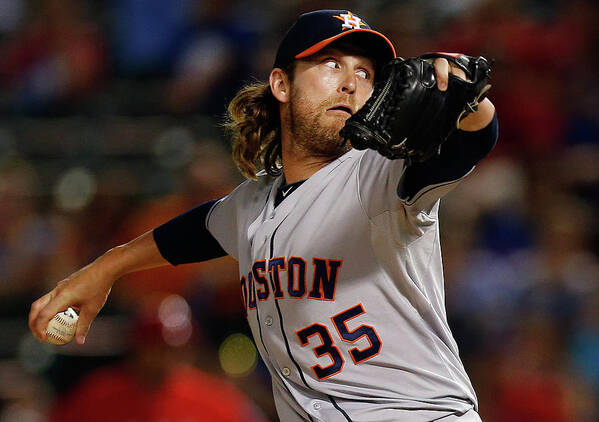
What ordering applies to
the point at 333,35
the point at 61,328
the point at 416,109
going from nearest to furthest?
1. the point at 416,109
2. the point at 333,35
3. the point at 61,328

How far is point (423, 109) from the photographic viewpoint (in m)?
1.73

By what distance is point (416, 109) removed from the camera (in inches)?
67.9

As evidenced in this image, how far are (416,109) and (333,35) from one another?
73 cm

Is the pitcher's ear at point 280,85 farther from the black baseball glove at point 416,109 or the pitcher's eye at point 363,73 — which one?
the black baseball glove at point 416,109

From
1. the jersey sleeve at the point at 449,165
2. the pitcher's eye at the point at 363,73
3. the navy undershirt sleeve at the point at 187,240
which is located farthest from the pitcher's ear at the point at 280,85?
the jersey sleeve at the point at 449,165

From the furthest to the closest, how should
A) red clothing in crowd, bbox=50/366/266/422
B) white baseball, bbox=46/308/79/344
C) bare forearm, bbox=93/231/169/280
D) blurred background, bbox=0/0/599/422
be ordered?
blurred background, bbox=0/0/599/422
red clothing in crowd, bbox=50/366/266/422
bare forearm, bbox=93/231/169/280
white baseball, bbox=46/308/79/344

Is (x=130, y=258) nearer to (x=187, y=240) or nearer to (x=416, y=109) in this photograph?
(x=187, y=240)

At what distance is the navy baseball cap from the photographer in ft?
7.85

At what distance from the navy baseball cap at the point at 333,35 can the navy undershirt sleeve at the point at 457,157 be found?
0.67 meters

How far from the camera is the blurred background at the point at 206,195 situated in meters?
4.25

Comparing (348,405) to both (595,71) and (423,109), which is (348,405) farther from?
(595,71)

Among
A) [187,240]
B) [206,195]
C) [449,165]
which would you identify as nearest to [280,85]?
[187,240]

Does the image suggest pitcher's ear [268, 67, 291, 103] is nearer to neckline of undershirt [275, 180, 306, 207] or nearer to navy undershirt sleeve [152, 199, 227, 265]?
neckline of undershirt [275, 180, 306, 207]

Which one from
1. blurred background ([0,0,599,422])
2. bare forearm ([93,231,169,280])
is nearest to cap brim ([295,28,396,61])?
bare forearm ([93,231,169,280])
